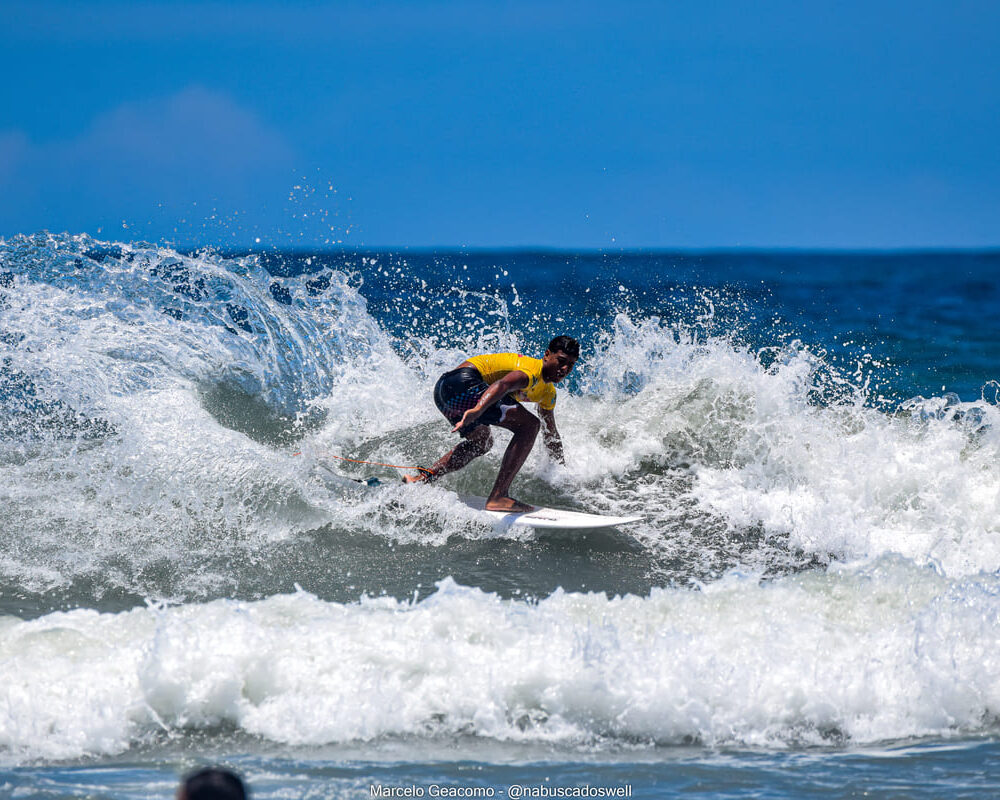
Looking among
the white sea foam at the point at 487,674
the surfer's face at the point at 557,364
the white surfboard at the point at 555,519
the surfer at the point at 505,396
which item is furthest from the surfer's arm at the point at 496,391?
the white sea foam at the point at 487,674

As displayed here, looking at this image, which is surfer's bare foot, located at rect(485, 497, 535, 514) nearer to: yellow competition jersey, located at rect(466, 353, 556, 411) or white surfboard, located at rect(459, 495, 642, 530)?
white surfboard, located at rect(459, 495, 642, 530)

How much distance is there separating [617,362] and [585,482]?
202 centimetres

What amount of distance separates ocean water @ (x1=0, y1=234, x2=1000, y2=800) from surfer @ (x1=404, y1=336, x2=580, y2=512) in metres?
0.52

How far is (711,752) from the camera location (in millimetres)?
4289

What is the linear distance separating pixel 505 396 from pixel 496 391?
0.24 metres

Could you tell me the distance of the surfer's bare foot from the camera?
7301 millimetres

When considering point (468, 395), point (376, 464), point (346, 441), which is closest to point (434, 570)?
point (468, 395)

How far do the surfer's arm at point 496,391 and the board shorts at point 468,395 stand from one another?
0.17m

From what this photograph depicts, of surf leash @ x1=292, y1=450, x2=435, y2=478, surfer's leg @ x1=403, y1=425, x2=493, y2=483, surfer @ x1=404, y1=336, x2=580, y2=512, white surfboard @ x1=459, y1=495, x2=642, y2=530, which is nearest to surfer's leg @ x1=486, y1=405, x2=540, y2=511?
surfer @ x1=404, y1=336, x2=580, y2=512

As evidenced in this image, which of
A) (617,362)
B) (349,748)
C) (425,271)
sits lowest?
(349,748)

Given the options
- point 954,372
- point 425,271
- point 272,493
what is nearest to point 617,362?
point 272,493

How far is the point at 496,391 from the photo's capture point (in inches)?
276

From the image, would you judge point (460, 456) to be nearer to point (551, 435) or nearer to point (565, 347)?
point (551, 435)

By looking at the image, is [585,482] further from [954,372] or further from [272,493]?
[954,372]
